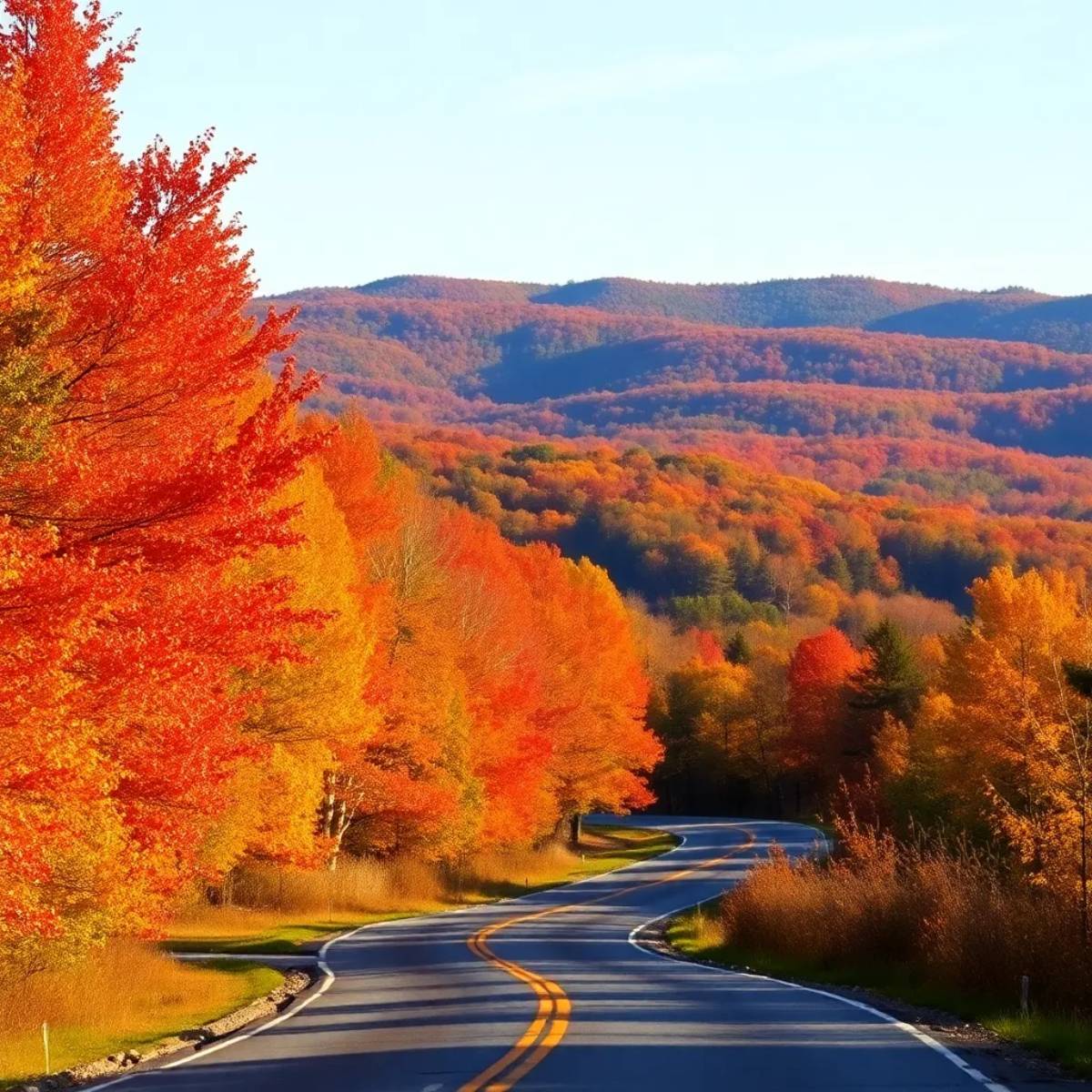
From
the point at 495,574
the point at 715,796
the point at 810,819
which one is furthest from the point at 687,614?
the point at 495,574

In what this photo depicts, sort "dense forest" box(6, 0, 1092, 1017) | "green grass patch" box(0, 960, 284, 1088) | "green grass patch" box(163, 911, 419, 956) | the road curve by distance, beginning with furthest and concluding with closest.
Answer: "green grass patch" box(163, 911, 419, 956) → "green grass patch" box(0, 960, 284, 1088) → "dense forest" box(6, 0, 1092, 1017) → the road curve

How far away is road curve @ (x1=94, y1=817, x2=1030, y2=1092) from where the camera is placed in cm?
1470

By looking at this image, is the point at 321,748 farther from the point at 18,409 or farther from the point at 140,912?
the point at 18,409

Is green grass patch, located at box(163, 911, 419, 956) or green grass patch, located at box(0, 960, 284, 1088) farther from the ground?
green grass patch, located at box(0, 960, 284, 1088)

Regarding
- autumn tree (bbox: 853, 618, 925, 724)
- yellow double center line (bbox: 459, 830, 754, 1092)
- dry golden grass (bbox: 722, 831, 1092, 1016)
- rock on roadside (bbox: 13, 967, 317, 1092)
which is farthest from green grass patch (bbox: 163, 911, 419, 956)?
autumn tree (bbox: 853, 618, 925, 724)

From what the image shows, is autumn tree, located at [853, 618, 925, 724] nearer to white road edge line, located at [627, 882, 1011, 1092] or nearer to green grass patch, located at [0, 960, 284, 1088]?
white road edge line, located at [627, 882, 1011, 1092]

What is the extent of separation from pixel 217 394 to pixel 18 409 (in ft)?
10.2

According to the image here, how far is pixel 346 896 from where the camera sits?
47875 millimetres

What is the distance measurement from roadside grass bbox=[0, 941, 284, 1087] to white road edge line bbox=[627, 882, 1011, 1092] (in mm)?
8205

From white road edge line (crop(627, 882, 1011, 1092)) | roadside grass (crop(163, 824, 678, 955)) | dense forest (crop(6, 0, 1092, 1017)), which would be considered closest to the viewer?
white road edge line (crop(627, 882, 1011, 1092))

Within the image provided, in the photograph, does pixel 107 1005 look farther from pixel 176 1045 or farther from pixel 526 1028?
pixel 526 1028

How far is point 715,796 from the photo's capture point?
124938mm

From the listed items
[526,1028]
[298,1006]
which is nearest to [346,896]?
[298,1006]

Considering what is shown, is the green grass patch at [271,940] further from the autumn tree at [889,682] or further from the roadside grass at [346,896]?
the autumn tree at [889,682]
